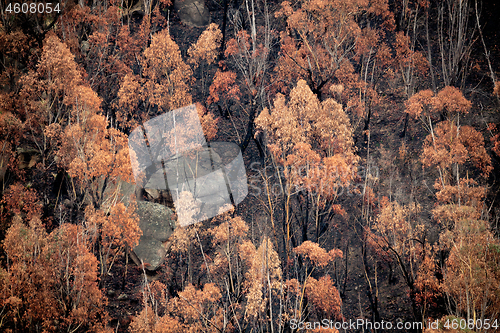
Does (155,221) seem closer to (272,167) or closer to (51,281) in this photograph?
(51,281)

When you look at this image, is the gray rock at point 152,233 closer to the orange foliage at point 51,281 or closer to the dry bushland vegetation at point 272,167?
the dry bushland vegetation at point 272,167

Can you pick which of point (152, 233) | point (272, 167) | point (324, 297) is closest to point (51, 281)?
point (152, 233)

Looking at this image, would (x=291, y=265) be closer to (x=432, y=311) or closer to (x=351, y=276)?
(x=351, y=276)

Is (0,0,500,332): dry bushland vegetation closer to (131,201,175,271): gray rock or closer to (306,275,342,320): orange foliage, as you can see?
(306,275,342,320): orange foliage

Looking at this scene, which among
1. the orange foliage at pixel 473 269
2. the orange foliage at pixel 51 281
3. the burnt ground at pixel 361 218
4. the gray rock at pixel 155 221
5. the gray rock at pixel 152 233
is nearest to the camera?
the orange foliage at pixel 473 269

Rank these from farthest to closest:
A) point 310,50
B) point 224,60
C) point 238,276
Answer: point 224,60, point 310,50, point 238,276

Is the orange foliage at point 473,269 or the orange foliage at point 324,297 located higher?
the orange foliage at point 473,269

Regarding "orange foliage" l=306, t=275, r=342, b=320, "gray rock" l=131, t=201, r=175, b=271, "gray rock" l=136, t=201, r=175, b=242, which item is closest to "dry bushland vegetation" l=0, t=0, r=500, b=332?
"orange foliage" l=306, t=275, r=342, b=320

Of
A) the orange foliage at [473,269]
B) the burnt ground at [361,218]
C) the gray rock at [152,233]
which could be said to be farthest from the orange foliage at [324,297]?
the gray rock at [152,233]

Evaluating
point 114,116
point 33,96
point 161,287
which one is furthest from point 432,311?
point 33,96
